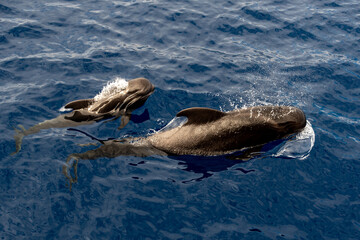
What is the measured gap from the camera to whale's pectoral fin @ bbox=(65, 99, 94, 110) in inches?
405

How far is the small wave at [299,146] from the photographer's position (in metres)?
9.10

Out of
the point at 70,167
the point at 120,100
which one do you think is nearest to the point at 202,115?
the point at 120,100

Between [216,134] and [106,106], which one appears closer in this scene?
[216,134]

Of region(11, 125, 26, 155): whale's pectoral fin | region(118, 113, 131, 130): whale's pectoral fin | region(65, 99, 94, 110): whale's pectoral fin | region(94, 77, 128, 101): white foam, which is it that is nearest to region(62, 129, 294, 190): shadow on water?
region(118, 113, 131, 130): whale's pectoral fin

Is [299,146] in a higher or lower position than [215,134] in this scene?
lower

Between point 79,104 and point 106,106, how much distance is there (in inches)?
32.2

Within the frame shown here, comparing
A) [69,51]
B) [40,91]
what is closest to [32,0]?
[69,51]

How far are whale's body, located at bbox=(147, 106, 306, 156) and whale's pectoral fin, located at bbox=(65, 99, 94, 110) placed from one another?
8.42 ft

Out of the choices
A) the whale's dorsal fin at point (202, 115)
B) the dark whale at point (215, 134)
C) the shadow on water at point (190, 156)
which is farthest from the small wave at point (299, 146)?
the whale's dorsal fin at point (202, 115)

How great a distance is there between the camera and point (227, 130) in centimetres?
881

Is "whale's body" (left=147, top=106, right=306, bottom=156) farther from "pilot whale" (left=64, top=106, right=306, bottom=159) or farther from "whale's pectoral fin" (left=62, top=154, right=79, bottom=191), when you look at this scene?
"whale's pectoral fin" (left=62, top=154, right=79, bottom=191)

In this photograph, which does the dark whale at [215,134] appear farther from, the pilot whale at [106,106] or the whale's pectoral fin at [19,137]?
the whale's pectoral fin at [19,137]

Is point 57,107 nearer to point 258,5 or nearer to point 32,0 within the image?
point 32,0

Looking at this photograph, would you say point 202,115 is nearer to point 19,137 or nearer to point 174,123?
point 174,123
